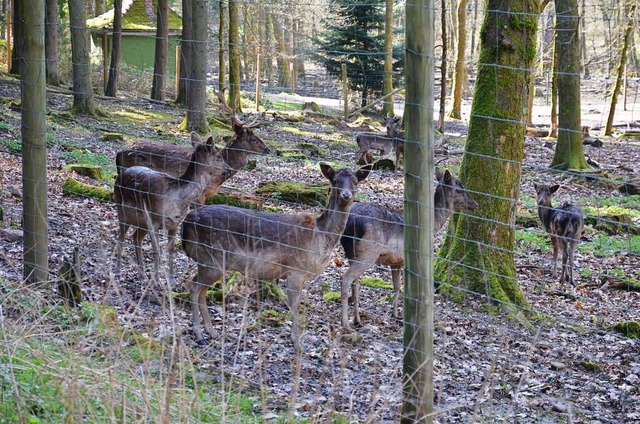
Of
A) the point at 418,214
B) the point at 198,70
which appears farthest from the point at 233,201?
the point at 198,70

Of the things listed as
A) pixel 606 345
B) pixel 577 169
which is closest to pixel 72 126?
pixel 577 169

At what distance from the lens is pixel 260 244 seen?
311 inches

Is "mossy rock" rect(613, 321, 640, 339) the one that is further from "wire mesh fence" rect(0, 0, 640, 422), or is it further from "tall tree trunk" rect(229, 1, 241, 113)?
"tall tree trunk" rect(229, 1, 241, 113)

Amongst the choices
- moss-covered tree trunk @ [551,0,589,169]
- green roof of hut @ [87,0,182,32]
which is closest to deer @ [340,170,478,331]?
moss-covered tree trunk @ [551,0,589,169]

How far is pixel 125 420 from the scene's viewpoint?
3744 mm

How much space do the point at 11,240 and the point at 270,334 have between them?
3.36 meters

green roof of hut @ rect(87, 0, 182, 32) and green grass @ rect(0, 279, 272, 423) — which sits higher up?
green roof of hut @ rect(87, 0, 182, 32)

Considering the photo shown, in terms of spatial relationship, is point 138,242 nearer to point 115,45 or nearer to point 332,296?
point 332,296

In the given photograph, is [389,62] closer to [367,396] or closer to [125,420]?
[367,396]

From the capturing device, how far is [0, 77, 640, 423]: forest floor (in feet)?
18.5

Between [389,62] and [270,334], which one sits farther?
[389,62]

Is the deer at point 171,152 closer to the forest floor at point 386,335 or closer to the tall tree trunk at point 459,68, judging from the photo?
the forest floor at point 386,335

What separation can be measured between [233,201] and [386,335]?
389 cm

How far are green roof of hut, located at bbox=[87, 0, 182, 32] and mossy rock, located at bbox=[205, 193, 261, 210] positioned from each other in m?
29.6
